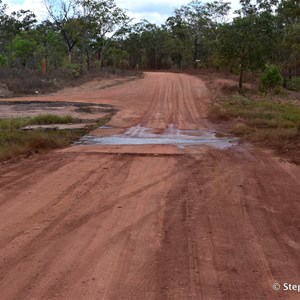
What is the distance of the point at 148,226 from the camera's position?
577 centimetres

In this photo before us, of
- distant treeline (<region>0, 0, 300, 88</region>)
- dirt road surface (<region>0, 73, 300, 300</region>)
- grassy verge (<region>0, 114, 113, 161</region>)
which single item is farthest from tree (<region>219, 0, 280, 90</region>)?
dirt road surface (<region>0, 73, 300, 300</region>)

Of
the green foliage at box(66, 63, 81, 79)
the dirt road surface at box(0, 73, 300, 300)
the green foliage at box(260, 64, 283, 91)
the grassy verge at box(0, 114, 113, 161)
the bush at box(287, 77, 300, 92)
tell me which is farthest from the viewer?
the green foliage at box(66, 63, 81, 79)

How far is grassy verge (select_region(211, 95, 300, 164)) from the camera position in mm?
12258

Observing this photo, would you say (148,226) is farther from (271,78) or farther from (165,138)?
(271,78)

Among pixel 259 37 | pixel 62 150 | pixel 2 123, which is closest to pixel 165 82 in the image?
pixel 259 37

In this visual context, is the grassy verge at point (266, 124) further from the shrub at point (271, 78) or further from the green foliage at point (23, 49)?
the green foliage at point (23, 49)

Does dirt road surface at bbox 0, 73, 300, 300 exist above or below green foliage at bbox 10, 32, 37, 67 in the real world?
below

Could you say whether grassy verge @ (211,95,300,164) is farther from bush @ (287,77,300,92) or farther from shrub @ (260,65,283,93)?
bush @ (287,77,300,92)

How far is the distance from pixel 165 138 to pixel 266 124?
15.3ft

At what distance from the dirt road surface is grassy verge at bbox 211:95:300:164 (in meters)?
1.75

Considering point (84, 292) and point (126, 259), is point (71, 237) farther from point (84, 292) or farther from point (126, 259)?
point (84, 292)

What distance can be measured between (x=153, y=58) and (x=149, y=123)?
52351mm

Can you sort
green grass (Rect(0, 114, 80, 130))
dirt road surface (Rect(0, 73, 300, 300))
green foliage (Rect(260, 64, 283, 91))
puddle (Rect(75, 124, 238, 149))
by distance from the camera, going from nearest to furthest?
dirt road surface (Rect(0, 73, 300, 300))
puddle (Rect(75, 124, 238, 149))
green grass (Rect(0, 114, 80, 130))
green foliage (Rect(260, 64, 283, 91))

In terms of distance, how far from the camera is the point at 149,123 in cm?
1792
